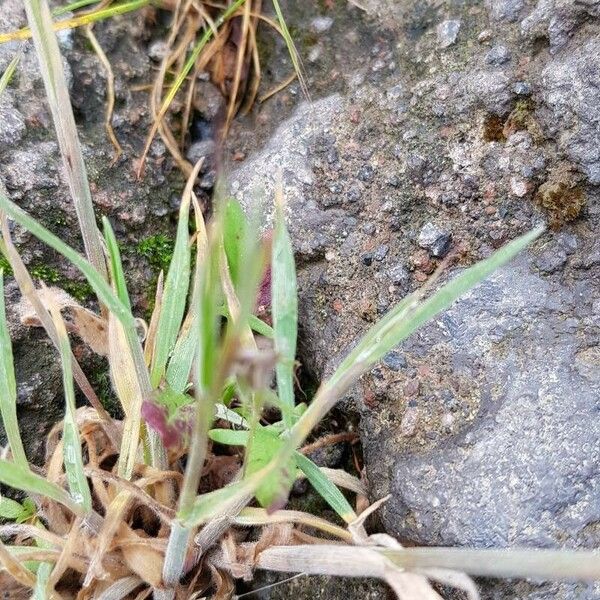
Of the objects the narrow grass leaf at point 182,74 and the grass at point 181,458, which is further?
the narrow grass leaf at point 182,74

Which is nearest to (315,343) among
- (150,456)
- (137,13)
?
(150,456)

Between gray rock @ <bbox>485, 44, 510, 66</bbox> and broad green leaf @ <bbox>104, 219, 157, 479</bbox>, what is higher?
gray rock @ <bbox>485, 44, 510, 66</bbox>

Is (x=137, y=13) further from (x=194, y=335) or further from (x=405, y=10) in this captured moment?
(x=194, y=335)

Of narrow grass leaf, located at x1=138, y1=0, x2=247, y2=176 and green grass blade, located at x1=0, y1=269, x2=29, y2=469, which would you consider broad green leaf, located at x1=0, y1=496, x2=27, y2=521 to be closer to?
green grass blade, located at x1=0, y1=269, x2=29, y2=469

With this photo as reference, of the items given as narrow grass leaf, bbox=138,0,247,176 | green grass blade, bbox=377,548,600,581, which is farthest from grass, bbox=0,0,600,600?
narrow grass leaf, bbox=138,0,247,176

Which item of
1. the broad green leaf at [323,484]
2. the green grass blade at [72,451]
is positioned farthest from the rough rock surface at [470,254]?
the green grass blade at [72,451]

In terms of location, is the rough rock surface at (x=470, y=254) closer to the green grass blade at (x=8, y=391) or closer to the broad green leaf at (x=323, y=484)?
the broad green leaf at (x=323, y=484)
